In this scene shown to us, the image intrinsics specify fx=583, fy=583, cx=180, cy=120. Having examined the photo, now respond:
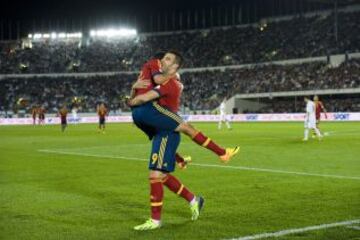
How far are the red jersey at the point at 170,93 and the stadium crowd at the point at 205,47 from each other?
201 feet

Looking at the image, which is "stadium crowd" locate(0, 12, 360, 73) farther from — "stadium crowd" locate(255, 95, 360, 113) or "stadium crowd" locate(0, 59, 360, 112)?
"stadium crowd" locate(255, 95, 360, 113)

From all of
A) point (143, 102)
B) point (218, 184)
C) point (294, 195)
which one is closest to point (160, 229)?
point (143, 102)

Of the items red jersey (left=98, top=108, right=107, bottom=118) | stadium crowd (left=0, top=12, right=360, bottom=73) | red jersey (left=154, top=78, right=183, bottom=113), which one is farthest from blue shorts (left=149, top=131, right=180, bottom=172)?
stadium crowd (left=0, top=12, right=360, bottom=73)

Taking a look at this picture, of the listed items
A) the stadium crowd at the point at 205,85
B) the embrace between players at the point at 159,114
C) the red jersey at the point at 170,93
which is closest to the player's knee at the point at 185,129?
the embrace between players at the point at 159,114

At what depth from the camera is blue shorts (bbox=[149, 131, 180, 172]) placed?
7.80m

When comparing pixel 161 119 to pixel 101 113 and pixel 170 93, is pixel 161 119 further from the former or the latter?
pixel 101 113

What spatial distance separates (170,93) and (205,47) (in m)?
77.0

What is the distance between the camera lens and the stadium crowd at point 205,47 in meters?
71.2

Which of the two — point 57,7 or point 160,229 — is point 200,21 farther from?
point 160,229

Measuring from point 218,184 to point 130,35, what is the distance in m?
82.3

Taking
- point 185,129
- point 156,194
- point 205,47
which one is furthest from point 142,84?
point 205,47

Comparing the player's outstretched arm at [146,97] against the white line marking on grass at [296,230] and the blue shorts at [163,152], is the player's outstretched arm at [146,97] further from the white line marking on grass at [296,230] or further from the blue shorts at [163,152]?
the white line marking on grass at [296,230]

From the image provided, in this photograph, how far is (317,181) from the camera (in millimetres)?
12312

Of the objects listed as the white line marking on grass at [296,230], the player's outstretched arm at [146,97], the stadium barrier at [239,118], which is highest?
the player's outstretched arm at [146,97]
